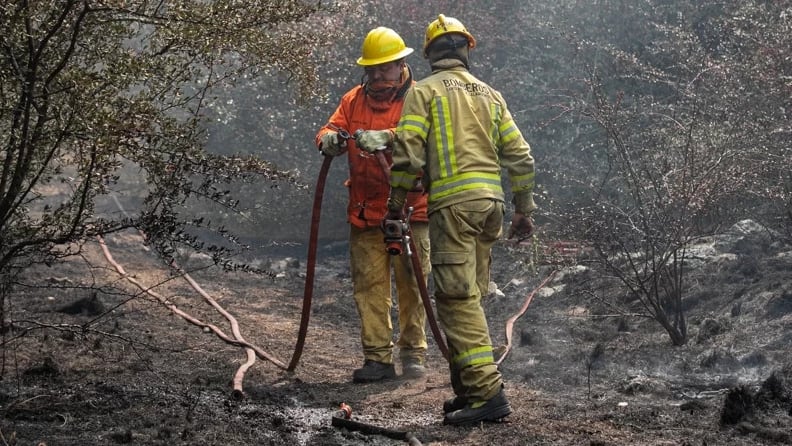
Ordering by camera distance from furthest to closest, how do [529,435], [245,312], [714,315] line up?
[245,312]
[714,315]
[529,435]

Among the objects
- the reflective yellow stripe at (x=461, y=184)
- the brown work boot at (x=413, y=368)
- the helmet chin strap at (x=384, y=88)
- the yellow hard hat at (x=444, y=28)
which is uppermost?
the yellow hard hat at (x=444, y=28)

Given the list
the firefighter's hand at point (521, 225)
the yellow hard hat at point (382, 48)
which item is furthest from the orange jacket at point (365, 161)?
the firefighter's hand at point (521, 225)

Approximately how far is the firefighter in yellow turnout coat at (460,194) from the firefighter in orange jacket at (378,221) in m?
1.07

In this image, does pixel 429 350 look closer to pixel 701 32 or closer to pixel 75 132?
pixel 75 132

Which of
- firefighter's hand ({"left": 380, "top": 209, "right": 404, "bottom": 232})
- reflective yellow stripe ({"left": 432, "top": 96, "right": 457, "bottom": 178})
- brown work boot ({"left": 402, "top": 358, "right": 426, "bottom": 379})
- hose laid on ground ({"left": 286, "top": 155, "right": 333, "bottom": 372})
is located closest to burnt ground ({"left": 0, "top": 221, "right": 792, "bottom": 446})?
brown work boot ({"left": 402, "top": 358, "right": 426, "bottom": 379})

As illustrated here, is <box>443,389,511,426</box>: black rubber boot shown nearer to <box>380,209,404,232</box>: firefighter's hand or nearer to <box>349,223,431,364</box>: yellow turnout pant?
<box>380,209,404,232</box>: firefighter's hand

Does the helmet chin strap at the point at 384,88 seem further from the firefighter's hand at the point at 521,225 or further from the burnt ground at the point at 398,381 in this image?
the burnt ground at the point at 398,381

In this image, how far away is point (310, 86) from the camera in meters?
5.89

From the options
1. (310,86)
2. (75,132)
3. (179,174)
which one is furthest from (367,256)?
(75,132)

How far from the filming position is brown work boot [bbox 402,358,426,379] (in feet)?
20.9

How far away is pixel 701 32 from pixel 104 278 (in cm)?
743

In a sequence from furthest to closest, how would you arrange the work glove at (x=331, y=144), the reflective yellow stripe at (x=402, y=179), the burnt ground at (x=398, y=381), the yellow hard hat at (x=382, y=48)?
the yellow hard hat at (x=382, y=48) < the work glove at (x=331, y=144) < the reflective yellow stripe at (x=402, y=179) < the burnt ground at (x=398, y=381)

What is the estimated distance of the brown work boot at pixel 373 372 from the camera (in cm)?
623

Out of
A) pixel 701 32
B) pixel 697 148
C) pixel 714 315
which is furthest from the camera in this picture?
pixel 701 32
